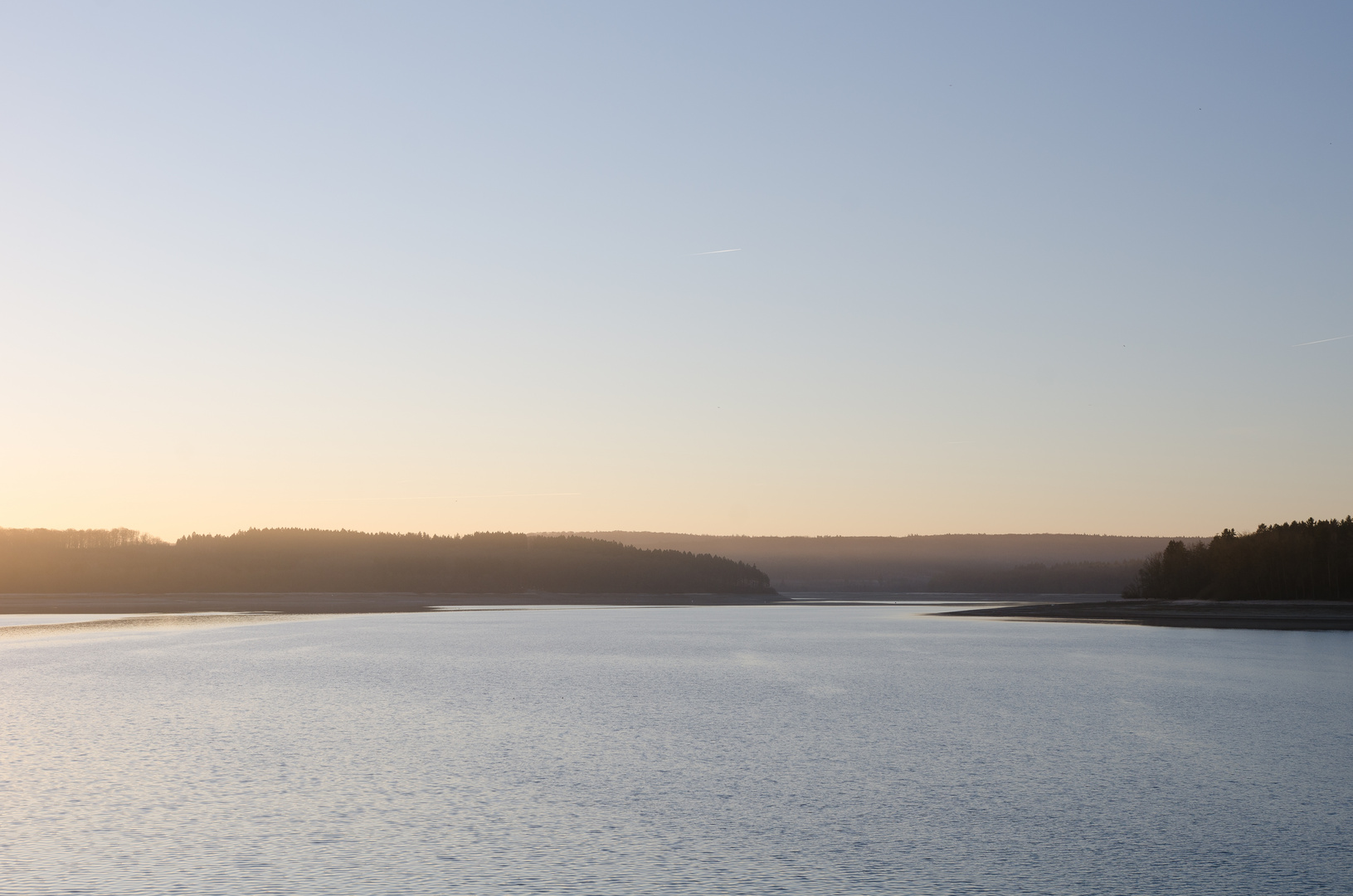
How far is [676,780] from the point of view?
1769 cm

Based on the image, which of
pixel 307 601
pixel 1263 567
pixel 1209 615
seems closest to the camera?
pixel 1209 615

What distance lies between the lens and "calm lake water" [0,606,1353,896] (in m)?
12.2

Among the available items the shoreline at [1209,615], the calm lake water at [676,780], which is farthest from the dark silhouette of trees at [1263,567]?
the calm lake water at [676,780]

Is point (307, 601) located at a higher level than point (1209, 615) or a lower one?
lower

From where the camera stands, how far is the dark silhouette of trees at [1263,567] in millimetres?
90125

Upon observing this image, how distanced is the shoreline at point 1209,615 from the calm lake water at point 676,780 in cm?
3202

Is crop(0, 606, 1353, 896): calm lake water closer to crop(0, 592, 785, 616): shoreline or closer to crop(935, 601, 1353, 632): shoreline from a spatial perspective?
crop(935, 601, 1353, 632): shoreline

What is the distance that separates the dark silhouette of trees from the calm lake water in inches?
2390

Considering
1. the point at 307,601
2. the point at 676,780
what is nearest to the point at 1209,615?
the point at 676,780

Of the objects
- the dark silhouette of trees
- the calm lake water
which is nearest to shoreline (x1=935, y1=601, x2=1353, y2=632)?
the dark silhouette of trees

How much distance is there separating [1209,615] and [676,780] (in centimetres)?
6935

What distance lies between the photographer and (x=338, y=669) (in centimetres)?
3806

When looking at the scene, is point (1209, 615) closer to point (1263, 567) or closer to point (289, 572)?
point (1263, 567)

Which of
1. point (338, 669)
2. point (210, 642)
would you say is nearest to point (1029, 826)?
point (338, 669)
